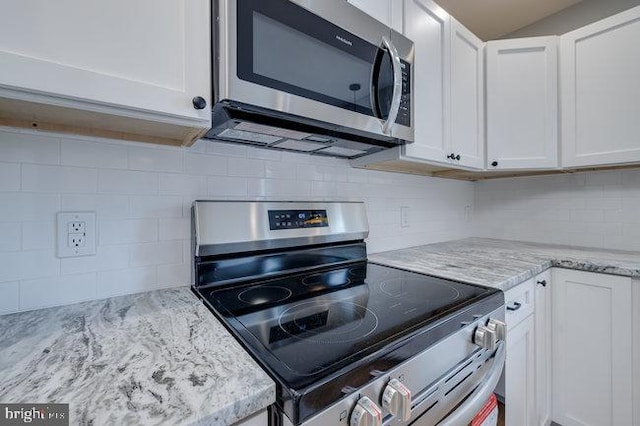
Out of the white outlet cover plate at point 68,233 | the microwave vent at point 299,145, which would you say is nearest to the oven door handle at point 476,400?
the microwave vent at point 299,145

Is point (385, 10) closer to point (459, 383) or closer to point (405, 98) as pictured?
point (405, 98)

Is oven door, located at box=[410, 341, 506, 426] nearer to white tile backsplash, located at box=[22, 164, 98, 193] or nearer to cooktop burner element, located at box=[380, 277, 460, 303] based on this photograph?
cooktop burner element, located at box=[380, 277, 460, 303]

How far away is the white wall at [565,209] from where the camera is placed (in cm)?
161

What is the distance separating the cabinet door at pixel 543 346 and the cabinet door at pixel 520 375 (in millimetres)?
63

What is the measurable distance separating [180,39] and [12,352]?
745 mm

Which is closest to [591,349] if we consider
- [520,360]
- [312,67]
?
[520,360]

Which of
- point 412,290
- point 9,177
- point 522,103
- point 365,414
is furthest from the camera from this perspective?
point 522,103

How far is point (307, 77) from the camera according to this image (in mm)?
859

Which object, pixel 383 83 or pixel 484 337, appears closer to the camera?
pixel 484 337

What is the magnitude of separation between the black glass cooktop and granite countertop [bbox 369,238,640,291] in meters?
0.13

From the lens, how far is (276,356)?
0.53 metres

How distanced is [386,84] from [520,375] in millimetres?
1284

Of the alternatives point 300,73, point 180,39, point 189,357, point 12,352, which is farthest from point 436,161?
point 12,352

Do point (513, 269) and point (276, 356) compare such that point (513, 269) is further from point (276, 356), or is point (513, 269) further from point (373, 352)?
point (276, 356)
